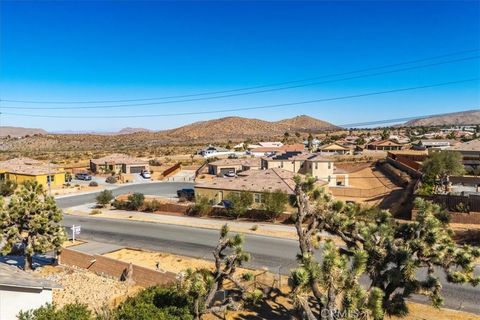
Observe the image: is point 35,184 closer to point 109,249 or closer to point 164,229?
point 109,249

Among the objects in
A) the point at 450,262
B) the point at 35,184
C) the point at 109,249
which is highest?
the point at 35,184

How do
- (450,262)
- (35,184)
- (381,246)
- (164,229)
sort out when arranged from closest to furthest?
(450,262)
(381,246)
(35,184)
(164,229)

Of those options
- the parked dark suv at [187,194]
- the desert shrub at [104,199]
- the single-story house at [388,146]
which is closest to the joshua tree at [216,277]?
the parked dark suv at [187,194]

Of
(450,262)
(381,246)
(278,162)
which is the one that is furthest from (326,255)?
(278,162)

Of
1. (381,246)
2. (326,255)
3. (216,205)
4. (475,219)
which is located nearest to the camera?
(326,255)

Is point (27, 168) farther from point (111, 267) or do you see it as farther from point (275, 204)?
point (111, 267)

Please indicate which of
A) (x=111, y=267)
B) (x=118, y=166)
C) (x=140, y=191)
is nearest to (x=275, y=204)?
(x=111, y=267)

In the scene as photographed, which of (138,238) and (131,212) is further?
(131,212)
